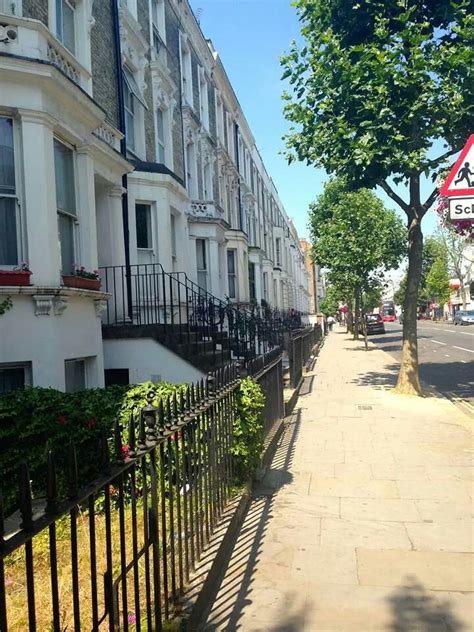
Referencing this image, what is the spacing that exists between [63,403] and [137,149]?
8.88 m

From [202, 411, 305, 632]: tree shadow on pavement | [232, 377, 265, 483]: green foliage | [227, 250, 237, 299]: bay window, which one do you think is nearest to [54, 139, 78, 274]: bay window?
[232, 377, 265, 483]: green foliage

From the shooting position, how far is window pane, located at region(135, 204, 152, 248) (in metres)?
12.6

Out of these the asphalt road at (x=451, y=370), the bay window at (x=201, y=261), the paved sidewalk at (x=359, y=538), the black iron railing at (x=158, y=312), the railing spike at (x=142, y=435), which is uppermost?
the bay window at (x=201, y=261)

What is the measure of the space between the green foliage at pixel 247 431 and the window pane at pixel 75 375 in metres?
3.23

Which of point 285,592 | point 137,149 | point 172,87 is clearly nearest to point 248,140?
point 172,87

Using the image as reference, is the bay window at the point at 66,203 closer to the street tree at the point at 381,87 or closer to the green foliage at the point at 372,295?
the street tree at the point at 381,87

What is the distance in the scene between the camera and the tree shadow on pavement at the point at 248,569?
3.27m

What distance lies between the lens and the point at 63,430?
5.40 m

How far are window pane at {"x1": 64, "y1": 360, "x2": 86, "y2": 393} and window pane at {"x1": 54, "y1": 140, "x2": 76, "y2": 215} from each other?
7.46 ft

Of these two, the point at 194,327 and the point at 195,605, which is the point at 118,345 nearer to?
the point at 194,327

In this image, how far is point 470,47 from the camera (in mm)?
9516

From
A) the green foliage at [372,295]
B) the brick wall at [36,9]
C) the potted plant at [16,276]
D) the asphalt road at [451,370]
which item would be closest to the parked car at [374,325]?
the green foliage at [372,295]

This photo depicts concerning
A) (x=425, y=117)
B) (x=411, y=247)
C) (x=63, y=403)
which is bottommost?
(x=63, y=403)

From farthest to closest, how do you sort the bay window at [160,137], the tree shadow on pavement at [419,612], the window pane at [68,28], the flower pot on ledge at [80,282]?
1. the bay window at [160,137]
2. the window pane at [68,28]
3. the flower pot on ledge at [80,282]
4. the tree shadow on pavement at [419,612]
